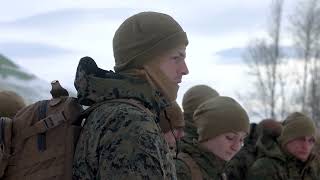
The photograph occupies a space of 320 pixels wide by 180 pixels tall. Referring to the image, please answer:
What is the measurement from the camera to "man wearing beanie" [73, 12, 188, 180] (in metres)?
2.11

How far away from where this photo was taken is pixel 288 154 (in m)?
5.98

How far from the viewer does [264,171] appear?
5.61 metres

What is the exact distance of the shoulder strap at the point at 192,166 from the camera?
388 centimetres

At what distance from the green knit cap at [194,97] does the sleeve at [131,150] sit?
3.83 meters

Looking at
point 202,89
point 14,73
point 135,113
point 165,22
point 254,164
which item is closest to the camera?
point 135,113

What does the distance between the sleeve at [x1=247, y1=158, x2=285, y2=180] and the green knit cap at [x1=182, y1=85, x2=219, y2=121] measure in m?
0.79

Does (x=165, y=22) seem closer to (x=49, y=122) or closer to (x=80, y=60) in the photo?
(x=80, y=60)

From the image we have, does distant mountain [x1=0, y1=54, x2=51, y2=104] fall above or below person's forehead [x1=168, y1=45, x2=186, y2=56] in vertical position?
below

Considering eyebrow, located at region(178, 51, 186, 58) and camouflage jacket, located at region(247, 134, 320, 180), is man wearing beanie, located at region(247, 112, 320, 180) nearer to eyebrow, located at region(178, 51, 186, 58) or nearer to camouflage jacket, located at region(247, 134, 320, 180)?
camouflage jacket, located at region(247, 134, 320, 180)

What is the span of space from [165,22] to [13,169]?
807 millimetres

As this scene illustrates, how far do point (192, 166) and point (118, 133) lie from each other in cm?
189

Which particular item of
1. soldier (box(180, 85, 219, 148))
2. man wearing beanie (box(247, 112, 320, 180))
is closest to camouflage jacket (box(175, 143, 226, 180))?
soldier (box(180, 85, 219, 148))

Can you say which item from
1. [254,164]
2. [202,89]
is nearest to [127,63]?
[254,164]

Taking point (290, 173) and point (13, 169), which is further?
point (290, 173)
